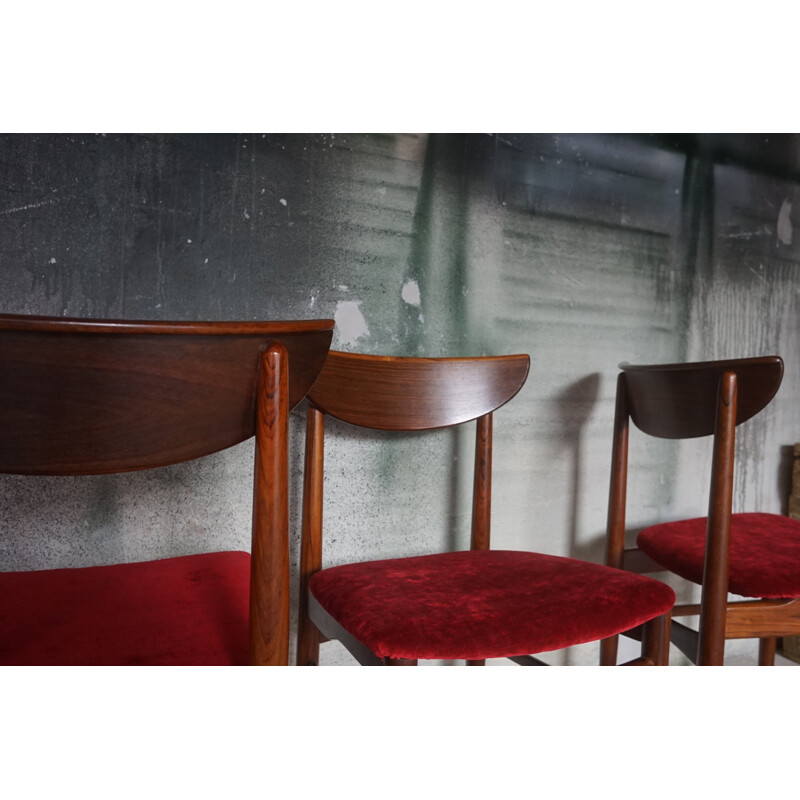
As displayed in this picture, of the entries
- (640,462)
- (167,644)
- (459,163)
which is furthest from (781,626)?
(459,163)

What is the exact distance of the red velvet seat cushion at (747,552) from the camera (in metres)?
1.25

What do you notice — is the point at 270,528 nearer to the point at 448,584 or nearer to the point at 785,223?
the point at 448,584

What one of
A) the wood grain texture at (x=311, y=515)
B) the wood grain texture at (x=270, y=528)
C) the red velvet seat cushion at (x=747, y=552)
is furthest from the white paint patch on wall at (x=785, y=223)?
the wood grain texture at (x=270, y=528)

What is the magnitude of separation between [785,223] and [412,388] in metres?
1.71

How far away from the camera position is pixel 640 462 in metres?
1.98

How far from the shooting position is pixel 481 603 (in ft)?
3.26

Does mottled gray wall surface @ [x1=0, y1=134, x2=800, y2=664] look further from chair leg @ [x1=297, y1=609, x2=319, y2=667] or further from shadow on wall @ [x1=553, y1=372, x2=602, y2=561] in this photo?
chair leg @ [x1=297, y1=609, x2=319, y2=667]

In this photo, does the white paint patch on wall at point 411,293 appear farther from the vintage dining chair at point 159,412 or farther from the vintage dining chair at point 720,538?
the vintage dining chair at point 159,412

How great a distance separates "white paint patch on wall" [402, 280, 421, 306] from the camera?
5.31 ft

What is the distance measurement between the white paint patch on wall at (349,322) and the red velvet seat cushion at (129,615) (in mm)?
637

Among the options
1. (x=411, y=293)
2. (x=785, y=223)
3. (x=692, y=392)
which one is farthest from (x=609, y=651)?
(x=785, y=223)

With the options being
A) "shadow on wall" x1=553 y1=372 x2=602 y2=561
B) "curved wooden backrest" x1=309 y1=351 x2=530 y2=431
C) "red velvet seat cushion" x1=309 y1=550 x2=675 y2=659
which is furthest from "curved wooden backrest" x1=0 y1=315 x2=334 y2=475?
"shadow on wall" x1=553 y1=372 x2=602 y2=561

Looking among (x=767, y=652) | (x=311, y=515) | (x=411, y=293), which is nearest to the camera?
(x=311, y=515)

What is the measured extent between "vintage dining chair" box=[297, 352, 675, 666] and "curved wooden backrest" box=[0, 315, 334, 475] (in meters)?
0.44
